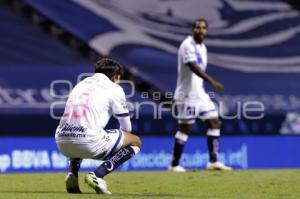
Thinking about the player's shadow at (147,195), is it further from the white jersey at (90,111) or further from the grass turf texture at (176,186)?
the white jersey at (90,111)

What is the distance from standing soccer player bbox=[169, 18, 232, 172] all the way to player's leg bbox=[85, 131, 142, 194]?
457 cm

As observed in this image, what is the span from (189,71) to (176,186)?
376cm

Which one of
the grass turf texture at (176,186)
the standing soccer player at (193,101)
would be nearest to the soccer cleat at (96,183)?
the grass turf texture at (176,186)

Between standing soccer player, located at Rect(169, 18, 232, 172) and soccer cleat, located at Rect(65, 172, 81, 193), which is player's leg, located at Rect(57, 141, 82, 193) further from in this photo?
standing soccer player, located at Rect(169, 18, 232, 172)

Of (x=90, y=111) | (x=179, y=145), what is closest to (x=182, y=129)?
(x=179, y=145)

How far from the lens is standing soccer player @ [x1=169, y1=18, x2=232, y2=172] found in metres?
14.7

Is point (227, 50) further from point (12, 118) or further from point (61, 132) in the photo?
point (61, 132)

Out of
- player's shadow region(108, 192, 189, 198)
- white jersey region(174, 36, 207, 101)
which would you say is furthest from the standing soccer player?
player's shadow region(108, 192, 189, 198)

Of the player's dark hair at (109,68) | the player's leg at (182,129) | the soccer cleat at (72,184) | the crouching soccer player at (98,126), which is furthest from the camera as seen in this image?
the player's leg at (182,129)

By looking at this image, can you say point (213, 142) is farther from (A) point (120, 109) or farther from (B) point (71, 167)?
(A) point (120, 109)

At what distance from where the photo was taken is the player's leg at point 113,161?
9.81 meters

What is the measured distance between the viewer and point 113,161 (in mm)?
9984

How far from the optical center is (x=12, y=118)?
19125 mm

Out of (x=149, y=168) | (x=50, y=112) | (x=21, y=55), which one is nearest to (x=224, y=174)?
(x=149, y=168)
